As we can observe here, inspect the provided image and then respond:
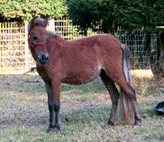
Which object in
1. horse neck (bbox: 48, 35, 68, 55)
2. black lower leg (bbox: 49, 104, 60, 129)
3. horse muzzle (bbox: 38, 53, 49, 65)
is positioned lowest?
black lower leg (bbox: 49, 104, 60, 129)

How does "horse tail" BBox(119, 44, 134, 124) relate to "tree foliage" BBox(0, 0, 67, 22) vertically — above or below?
below

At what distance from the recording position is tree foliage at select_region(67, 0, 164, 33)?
875 cm

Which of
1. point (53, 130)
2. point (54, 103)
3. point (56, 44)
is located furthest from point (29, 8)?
point (53, 130)

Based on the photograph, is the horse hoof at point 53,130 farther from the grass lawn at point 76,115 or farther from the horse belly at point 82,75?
the horse belly at point 82,75

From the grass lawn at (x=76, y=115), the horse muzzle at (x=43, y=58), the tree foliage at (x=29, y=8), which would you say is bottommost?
the grass lawn at (x=76, y=115)

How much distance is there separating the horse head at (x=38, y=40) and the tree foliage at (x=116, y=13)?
3.75 meters

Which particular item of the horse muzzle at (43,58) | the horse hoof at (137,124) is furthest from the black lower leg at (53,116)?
the horse hoof at (137,124)

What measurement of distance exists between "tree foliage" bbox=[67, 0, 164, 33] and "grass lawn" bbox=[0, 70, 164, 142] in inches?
66.7

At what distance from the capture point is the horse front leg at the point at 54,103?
5.73m

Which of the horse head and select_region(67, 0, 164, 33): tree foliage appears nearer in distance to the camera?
the horse head

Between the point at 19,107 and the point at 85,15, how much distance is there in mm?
3892

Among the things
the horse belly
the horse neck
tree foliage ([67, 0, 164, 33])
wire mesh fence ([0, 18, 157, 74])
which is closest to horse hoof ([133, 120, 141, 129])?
the horse belly

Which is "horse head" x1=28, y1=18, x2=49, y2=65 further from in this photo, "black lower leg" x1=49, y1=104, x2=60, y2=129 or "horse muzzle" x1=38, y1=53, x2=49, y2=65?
"black lower leg" x1=49, y1=104, x2=60, y2=129

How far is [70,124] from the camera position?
6297mm
